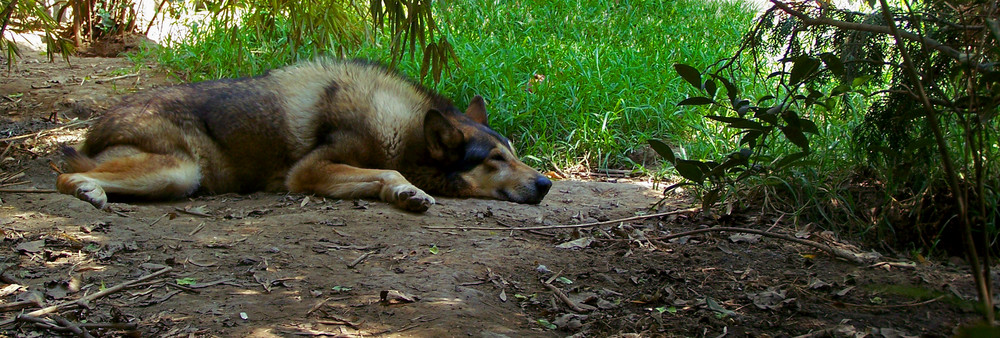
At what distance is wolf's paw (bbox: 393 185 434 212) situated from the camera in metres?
3.86

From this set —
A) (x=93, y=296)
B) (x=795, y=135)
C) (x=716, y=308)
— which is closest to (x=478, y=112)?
(x=716, y=308)

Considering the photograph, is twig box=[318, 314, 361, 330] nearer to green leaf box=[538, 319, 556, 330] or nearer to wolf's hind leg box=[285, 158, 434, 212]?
green leaf box=[538, 319, 556, 330]

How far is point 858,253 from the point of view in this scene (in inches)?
123

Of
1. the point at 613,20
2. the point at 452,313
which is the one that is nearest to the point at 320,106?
the point at 452,313

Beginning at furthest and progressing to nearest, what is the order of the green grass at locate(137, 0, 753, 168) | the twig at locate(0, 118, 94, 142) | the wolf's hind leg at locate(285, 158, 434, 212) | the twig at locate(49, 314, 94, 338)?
1. the green grass at locate(137, 0, 753, 168)
2. the twig at locate(0, 118, 94, 142)
3. the wolf's hind leg at locate(285, 158, 434, 212)
4. the twig at locate(49, 314, 94, 338)

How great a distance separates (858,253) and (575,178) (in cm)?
268

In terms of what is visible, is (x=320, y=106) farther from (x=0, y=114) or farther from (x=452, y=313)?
(x=0, y=114)

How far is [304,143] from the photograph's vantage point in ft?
15.0

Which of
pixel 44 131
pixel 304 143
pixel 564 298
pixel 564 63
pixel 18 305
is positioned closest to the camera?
pixel 18 305

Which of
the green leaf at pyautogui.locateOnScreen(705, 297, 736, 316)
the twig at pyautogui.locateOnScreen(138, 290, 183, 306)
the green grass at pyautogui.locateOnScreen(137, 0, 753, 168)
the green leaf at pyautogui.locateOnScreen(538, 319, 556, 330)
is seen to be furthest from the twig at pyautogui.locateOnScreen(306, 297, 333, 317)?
the green grass at pyautogui.locateOnScreen(137, 0, 753, 168)

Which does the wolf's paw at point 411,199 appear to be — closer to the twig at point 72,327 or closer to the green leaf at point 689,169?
the green leaf at point 689,169

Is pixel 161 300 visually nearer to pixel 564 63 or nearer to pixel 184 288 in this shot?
pixel 184 288

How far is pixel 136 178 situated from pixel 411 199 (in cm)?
161

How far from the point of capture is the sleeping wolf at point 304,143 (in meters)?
4.23
